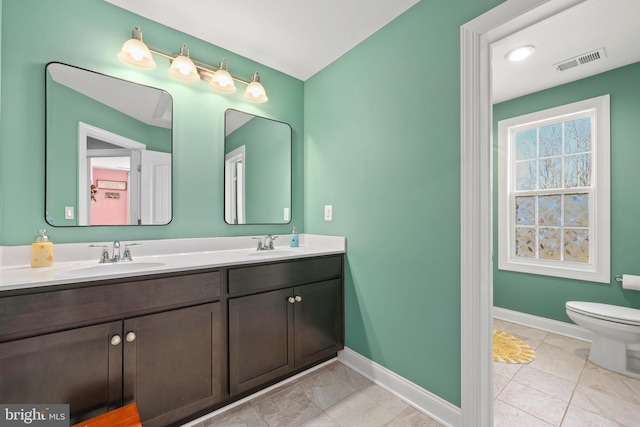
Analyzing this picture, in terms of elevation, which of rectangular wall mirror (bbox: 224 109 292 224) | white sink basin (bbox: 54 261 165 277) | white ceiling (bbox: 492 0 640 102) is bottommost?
white sink basin (bbox: 54 261 165 277)

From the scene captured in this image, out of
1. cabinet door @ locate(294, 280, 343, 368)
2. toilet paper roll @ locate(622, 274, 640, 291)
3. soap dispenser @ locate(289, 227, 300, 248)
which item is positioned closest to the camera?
cabinet door @ locate(294, 280, 343, 368)

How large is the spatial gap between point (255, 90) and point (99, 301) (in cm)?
171

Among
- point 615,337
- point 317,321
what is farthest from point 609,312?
point 317,321

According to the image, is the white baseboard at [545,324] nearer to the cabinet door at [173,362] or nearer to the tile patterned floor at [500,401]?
the tile patterned floor at [500,401]

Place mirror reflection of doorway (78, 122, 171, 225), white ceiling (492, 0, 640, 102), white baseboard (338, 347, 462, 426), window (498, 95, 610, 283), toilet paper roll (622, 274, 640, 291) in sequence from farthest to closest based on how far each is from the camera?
window (498, 95, 610, 283) < toilet paper roll (622, 274, 640, 291) < white ceiling (492, 0, 640, 102) < mirror reflection of doorway (78, 122, 171, 225) < white baseboard (338, 347, 462, 426)

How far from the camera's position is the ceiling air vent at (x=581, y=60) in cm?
215

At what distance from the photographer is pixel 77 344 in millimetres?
1136

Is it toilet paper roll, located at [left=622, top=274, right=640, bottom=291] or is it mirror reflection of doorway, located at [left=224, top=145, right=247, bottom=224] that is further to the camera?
toilet paper roll, located at [left=622, top=274, right=640, bottom=291]

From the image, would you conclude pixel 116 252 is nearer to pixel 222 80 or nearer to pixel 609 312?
pixel 222 80

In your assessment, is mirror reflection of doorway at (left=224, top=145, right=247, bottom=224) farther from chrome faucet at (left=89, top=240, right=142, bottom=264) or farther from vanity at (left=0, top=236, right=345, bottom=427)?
chrome faucet at (left=89, top=240, right=142, bottom=264)

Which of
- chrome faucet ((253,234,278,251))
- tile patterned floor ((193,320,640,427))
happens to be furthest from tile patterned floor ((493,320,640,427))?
chrome faucet ((253,234,278,251))

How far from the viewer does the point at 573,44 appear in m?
2.05

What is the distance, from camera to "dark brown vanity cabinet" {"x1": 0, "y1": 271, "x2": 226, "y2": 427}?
105 centimetres

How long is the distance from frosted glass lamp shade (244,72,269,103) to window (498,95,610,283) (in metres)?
2.69
